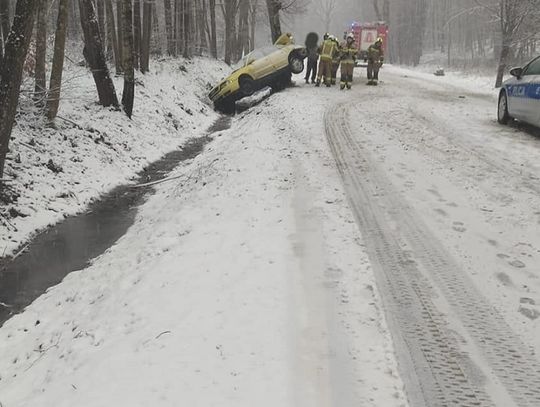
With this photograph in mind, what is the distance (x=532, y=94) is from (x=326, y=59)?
29.7ft

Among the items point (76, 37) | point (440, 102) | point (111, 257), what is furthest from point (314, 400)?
point (76, 37)

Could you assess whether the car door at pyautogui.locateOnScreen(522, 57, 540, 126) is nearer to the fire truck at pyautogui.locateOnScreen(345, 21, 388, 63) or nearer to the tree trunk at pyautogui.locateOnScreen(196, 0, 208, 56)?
the fire truck at pyautogui.locateOnScreen(345, 21, 388, 63)

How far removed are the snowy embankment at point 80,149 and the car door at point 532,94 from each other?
328 inches

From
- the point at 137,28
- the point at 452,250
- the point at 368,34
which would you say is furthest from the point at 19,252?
the point at 368,34

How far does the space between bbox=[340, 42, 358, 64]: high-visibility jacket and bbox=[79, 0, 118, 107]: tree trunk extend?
7.86 meters

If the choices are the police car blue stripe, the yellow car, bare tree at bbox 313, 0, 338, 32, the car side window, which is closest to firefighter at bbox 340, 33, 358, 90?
the yellow car

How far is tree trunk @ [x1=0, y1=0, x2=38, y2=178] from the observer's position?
23.8 feet

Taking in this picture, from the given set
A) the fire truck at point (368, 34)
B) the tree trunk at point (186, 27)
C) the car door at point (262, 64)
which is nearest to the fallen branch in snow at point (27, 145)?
the car door at point (262, 64)

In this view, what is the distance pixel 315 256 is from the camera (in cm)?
536

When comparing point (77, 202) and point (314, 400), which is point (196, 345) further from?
point (77, 202)

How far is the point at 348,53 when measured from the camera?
17344mm

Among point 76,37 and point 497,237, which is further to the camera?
point 76,37

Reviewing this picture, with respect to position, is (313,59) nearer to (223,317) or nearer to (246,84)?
(246,84)

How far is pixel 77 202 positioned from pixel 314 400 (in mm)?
7358
